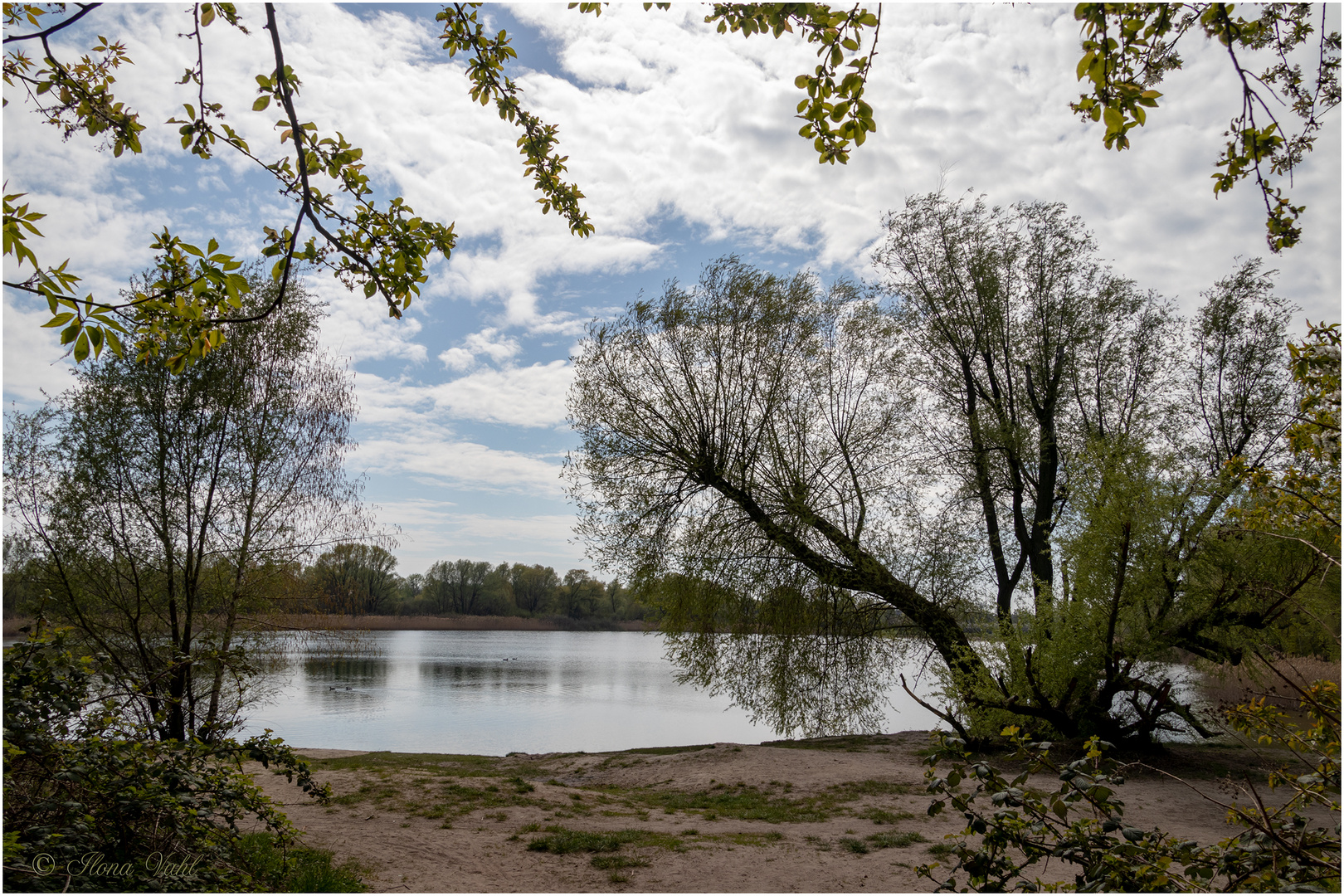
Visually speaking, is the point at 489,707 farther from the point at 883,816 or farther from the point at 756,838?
the point at 756,838

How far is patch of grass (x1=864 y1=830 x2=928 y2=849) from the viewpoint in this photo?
7.29 metres

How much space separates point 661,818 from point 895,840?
2.98 meters

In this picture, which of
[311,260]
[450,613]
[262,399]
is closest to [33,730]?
[311,260]

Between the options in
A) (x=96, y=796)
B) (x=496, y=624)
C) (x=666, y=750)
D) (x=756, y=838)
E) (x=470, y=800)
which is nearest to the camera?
(x=96, y=796)

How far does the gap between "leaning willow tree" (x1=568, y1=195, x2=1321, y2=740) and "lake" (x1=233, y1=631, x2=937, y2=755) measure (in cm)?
190

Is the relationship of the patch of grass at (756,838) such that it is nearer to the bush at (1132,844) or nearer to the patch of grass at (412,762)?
the bush at (1132,844)

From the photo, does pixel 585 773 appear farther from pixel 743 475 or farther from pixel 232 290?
pixel 232 290

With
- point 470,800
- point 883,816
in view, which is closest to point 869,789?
point 883,816

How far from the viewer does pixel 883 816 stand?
8703 millimetres

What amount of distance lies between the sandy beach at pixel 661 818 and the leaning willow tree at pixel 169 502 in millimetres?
3286

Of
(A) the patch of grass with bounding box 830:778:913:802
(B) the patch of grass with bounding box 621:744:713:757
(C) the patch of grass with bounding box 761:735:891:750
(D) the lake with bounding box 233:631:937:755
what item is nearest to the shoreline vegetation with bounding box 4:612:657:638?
(D) the lake with bounding box 233:631:937:755

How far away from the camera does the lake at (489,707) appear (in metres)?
17.3

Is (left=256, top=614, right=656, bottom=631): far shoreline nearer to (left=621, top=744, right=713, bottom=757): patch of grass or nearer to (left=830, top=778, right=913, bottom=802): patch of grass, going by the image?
(left=621, top=744, right=713, bottom=757): patch of grass

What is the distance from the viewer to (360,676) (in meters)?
Result: 32.4
